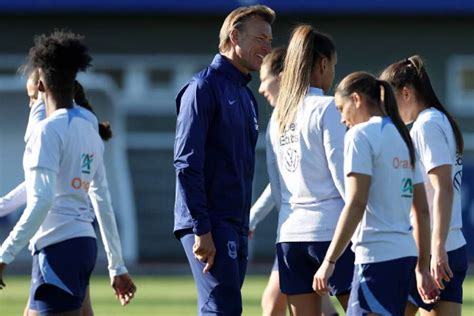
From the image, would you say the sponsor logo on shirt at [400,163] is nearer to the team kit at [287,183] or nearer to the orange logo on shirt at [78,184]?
the team kit at [287,183]

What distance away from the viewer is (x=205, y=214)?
21.4ft

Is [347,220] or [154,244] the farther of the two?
[154,244]

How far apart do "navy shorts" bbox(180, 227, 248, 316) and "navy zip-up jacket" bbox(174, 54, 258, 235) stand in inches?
2.9

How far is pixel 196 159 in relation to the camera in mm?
6566

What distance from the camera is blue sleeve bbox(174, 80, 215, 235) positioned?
652 centimetres

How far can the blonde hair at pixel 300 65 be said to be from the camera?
7.13 metres

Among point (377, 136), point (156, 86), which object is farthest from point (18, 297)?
point (156, 86)

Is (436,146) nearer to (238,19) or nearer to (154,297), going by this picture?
(238,19)

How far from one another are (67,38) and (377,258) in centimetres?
207

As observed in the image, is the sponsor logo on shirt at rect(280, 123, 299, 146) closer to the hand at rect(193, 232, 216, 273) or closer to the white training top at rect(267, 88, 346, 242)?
the white training top at rect(267, 88, 346, 242)

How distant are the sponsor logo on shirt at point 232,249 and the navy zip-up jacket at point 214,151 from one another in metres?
0.10

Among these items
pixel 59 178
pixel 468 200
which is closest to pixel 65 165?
pixel 59 178

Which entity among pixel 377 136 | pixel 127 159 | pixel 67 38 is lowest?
pixel 127 159

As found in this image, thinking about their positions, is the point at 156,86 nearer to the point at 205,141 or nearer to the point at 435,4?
the point at 435,4
